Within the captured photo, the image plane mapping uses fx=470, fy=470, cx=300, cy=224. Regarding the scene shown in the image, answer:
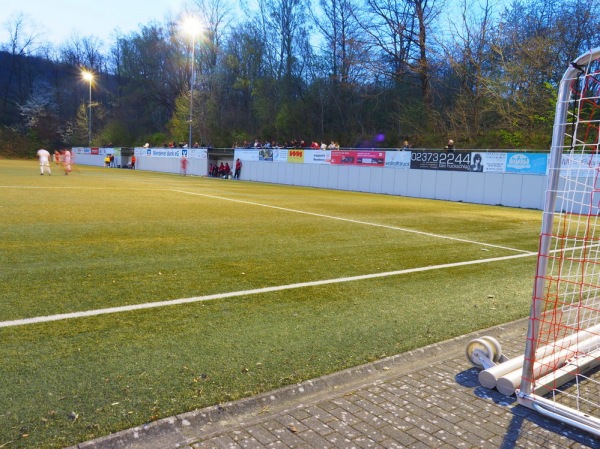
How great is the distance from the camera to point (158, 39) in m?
77.7

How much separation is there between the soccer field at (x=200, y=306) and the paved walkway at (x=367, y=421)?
153mm

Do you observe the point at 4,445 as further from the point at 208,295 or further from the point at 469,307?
the point at 469,307

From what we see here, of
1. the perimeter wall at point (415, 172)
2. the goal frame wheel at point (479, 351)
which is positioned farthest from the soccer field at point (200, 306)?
the perimeter wall at point (415, 172)

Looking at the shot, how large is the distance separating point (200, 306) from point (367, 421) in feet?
8.87

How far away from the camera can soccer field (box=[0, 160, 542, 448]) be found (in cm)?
330

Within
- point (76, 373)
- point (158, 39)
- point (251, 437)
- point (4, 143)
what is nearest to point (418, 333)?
point (251, 437)

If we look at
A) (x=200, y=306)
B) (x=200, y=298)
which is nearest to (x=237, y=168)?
(x=200, y=298)

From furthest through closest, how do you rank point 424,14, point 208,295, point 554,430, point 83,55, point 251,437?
point 83,55 < point 424,14 < point 208,295 < point 554,430 < point 251,437

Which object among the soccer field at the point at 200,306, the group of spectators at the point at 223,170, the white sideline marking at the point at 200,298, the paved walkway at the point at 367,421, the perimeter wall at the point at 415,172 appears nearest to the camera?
the paved walkway at the point at 367,421

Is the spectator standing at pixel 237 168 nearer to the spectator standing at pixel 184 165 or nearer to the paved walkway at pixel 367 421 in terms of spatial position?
the spectator standing at pixel 184 165

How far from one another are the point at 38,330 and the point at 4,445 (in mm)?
1852

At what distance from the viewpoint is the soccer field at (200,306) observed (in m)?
3.30

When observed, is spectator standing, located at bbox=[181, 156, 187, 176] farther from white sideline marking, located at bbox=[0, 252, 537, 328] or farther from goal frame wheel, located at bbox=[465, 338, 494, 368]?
goal frame wheel, located at bbox=[465, 338, 494, 368]

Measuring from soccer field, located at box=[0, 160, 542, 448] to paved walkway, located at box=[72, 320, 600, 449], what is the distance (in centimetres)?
15
